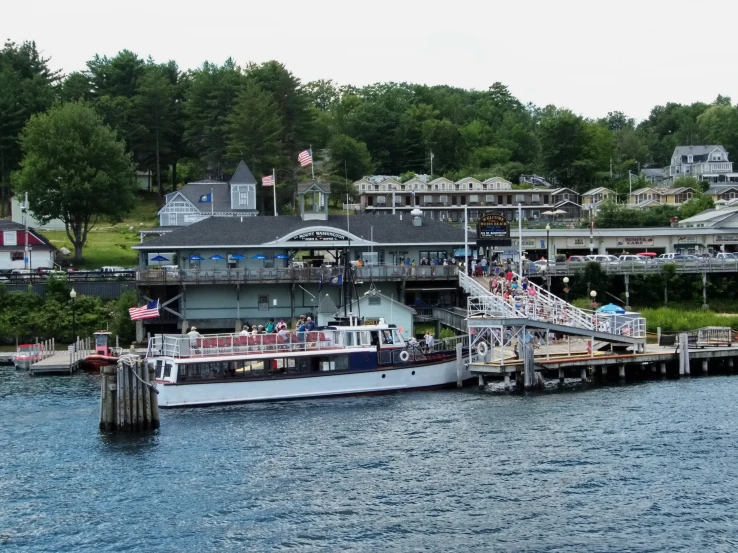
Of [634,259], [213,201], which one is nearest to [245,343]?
[634,259]

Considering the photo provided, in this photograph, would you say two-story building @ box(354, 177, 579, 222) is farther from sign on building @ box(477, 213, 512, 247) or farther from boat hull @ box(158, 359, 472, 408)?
boat hull @ box(158, 359, 472, 408)

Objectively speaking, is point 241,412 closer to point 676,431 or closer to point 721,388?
point 676,431

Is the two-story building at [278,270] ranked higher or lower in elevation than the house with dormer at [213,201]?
lower

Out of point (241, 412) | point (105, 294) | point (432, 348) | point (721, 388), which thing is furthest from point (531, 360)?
point (105, 294)

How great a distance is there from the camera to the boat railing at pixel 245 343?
55.3m

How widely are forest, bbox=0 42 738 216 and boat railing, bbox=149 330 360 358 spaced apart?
5538 cm

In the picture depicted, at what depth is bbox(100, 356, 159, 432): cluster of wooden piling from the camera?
47.9 meters

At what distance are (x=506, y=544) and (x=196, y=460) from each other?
14.9 metres

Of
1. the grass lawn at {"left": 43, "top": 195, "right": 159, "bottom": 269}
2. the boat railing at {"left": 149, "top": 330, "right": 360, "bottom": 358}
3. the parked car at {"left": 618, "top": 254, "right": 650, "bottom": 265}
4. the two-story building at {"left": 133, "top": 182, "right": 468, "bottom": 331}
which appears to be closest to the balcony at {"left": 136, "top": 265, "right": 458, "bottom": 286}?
the two-story building at {"left": 133, "top": 182, "right": 468, "bottom": 331}

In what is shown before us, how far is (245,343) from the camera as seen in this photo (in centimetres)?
5619

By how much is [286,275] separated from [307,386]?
57.2 feet

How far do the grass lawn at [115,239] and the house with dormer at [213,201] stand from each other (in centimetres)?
534

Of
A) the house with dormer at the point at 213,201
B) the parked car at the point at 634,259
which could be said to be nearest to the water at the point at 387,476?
the parked car at the point at 634,259

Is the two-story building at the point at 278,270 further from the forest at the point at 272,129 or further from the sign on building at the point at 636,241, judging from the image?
the forest at the point at 272,129
